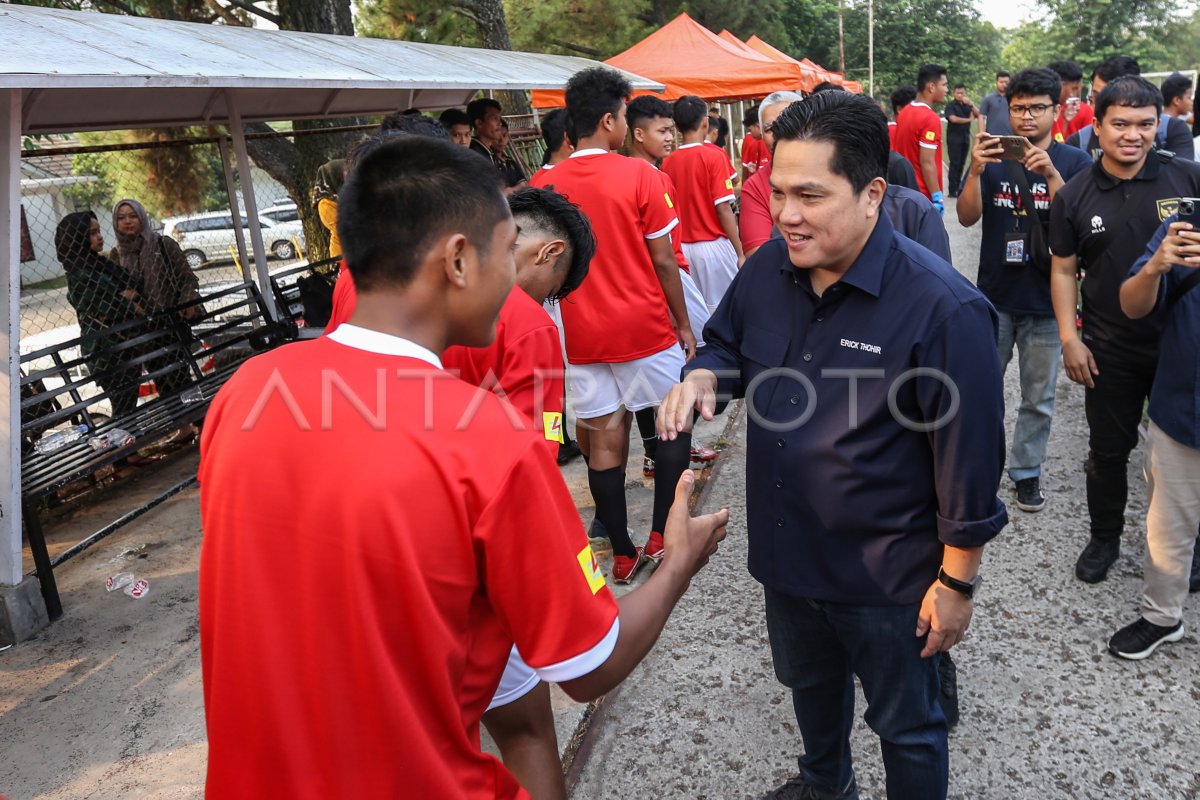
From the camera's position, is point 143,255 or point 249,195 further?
point 249,195

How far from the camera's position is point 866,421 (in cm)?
195

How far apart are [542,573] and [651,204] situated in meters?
3.16

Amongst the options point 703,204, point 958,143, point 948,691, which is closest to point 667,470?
point 948,691

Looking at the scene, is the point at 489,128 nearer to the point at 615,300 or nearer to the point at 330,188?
the point at 330,188

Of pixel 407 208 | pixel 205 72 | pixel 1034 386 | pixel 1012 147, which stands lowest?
pixel 1034 386

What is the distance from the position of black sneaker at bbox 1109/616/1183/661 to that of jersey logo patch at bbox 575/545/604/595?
8.69 ft

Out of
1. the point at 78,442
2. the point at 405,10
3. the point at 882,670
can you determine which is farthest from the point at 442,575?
the point at 405,10

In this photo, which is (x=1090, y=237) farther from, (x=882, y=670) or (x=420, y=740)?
(x=420, y=740)

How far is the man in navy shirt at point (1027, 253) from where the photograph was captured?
14.0 ft

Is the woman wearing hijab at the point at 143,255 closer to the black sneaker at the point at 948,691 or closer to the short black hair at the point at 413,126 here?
the short black hair at the point at 413,126

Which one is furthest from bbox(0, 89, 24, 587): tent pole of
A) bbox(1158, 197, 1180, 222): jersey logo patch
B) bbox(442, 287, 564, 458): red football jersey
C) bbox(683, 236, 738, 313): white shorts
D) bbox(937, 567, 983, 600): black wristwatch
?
bbox(1158, 197, 1180, 222): jersey logo patch

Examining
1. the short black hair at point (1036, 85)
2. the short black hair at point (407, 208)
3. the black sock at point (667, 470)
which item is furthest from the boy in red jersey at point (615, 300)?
the short black hair at point (407, 208)

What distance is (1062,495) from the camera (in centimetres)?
457

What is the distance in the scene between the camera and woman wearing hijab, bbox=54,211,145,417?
6.06m
